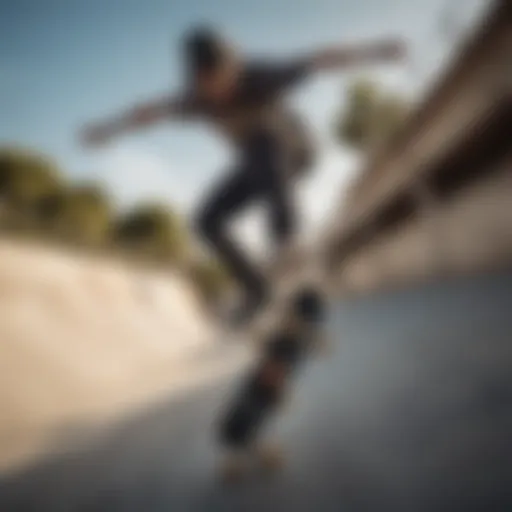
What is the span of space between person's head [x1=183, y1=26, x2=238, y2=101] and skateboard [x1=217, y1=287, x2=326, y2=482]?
53.8 inches

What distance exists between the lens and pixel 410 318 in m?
3.87

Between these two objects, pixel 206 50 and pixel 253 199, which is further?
pixel 253 199

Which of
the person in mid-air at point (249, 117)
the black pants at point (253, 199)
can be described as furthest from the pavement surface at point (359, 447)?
the person in mid-air at point (249, 117)

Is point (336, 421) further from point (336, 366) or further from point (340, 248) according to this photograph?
point (340, 248)

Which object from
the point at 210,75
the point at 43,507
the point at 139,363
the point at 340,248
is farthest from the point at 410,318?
the point at 340,248

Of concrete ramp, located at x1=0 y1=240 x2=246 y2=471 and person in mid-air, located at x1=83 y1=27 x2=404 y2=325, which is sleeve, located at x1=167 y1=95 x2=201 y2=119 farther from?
concrete ramp, located at x1=0 y1=240 x2=246 y2=471

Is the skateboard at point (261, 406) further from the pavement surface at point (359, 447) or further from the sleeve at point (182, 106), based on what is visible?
the sleeve at point (182, 106)

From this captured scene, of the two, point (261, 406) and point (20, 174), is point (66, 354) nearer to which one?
point (20, 174)

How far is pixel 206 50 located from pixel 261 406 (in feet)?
5.72

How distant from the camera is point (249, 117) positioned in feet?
7.96

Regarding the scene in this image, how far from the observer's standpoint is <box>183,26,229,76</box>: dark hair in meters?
2.16

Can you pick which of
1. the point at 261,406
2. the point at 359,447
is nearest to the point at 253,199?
the point at 261,406

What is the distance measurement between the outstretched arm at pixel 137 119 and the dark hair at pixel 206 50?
0.85 ft

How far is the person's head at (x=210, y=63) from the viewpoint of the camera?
2.17 m
